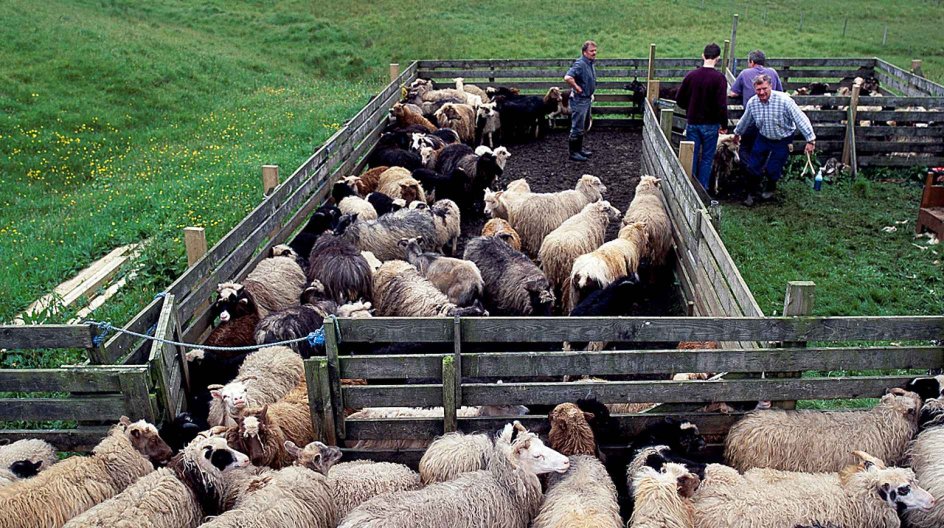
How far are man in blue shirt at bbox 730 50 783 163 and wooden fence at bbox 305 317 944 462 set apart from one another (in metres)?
6.91

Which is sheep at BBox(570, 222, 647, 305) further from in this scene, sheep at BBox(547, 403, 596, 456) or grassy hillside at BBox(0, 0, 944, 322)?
grassy hillside at BBox(0, 0, 944, 322)

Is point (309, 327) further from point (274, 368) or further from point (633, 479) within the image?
point (633, 479)

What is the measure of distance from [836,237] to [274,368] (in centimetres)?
824

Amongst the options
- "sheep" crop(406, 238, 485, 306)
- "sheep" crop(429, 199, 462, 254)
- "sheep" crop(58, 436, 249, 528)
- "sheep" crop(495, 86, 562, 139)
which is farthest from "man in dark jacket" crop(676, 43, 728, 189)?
"sheep" crop(58, 436, 249, 528)

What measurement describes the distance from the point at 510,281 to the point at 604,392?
114 inches

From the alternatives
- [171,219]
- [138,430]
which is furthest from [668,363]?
[171,219]

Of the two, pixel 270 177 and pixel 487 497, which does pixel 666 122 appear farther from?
pixel 487 497

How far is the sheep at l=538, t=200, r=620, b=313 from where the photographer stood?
8.66 m

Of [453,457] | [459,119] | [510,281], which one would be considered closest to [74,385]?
[453,457]

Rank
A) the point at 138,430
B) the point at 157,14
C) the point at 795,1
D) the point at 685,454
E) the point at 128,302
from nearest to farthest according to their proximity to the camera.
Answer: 1. the point at 138,430
2. the point at 685,454
3. the point at 128,302
4. the point at 157,14
5. the point at 795,1

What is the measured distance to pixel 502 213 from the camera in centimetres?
1075

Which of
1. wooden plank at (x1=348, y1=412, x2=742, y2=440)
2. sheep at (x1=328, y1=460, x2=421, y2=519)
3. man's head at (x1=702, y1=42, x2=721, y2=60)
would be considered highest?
man's head at (x1=702, y1=42, x2=721, y2=60)

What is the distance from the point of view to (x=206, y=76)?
21047 mm

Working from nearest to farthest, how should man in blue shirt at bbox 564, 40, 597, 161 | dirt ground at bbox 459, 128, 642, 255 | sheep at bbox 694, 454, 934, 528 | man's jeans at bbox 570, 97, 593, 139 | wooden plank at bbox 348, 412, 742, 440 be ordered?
sheep at bbox 694, 454, 934, 528
wooden plank at bbox 348, 412, 742, 440
dirt ground at bbox 459, 128, 642, 255
man in blue shirt at bbox 564, 40, 597, 161
man's jeans at bbox 570, 97, 593, 139
